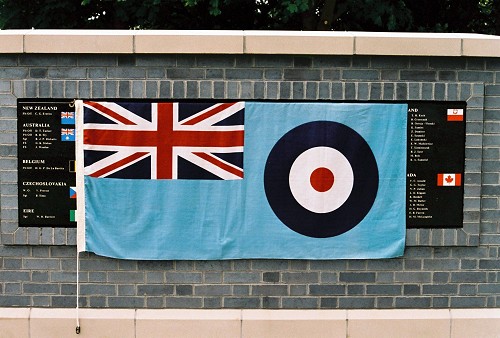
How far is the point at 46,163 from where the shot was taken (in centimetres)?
668

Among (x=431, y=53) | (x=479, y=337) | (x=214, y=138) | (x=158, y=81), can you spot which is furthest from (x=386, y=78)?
(x=479, y=337)

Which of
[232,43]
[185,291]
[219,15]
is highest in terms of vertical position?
[219,15]

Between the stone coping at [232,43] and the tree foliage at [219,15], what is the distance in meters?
8.12

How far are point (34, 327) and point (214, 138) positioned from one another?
7.60 ft

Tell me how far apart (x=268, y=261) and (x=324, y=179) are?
0.89 meters

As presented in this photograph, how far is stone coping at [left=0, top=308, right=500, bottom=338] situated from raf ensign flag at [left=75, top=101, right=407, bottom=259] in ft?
1.72

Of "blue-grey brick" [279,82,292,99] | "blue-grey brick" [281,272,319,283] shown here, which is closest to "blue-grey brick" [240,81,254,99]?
"blue-grey brick" [279,82,292,99]

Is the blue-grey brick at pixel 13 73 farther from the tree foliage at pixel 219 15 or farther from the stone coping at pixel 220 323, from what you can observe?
the tree foliage at pixel 219 15

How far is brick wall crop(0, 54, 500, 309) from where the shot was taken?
6586 millimetres

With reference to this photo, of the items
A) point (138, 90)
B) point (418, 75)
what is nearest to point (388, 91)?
point (418, 75)

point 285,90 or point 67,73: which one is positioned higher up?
point 67,73

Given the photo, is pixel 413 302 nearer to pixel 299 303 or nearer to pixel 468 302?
pixel 468 302

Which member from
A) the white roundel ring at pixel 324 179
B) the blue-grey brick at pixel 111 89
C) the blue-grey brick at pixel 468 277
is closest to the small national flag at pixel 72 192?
the blue-grey brick at pixel 111 89

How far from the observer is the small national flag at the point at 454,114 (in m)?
6.72
